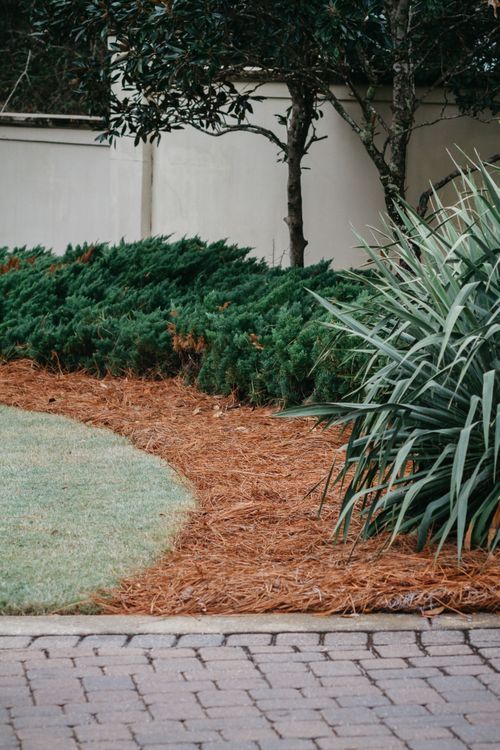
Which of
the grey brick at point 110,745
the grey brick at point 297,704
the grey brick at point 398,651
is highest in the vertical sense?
the grey brick at point 398,651

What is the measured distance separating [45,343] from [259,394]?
2.10 m

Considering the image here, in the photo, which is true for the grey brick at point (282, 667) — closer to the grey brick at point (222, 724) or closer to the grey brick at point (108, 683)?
the grey brick at point (222, 724)

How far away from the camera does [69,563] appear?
4703 millimetres

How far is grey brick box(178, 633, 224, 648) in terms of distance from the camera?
3961mm

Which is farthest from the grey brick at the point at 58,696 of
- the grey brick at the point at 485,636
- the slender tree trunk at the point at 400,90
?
the slender tree trunk at the point at 400,90

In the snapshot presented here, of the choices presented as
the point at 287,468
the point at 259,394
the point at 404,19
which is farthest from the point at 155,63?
the point at 287,468

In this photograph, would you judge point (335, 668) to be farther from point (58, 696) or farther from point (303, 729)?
point (58, 696)

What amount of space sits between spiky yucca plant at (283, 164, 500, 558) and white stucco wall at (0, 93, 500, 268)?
614 centimetres

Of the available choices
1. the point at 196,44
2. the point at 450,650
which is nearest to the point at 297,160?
the point at 196,44

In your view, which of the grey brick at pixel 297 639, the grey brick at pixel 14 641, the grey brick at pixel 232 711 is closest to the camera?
the grey brick at pixel 232 711

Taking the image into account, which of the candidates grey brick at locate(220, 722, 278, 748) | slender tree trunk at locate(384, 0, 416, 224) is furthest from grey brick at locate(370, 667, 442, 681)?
slender tree trunk at locate(384, 0, 416, 224)

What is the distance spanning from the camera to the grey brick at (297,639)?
401 centimetres

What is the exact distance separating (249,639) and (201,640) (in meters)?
0.18

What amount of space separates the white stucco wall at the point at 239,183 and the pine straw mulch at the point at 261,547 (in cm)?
446
